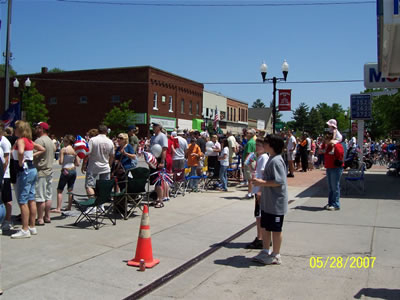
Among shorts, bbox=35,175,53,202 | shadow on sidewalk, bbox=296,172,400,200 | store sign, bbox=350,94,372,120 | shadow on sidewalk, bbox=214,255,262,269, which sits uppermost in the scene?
store sign, bbox=350,94,372,120

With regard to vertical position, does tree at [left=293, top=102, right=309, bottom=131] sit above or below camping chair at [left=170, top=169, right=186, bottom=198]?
above

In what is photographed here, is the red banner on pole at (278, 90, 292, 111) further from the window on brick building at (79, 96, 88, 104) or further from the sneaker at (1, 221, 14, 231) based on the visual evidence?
the window on brick building at (79, 96, 88, 104)

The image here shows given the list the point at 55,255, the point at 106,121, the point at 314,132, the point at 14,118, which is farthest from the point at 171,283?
the point at 314,132

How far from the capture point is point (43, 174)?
24.3 feet

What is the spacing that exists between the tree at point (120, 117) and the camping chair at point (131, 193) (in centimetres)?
2994

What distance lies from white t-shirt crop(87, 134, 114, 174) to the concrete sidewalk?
3.79 feet

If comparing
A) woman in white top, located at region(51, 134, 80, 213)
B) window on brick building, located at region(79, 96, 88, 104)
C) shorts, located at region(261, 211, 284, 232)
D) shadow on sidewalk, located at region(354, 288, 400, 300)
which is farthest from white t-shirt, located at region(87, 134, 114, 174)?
window on brick building, located at region(79, 96, 88, 104)

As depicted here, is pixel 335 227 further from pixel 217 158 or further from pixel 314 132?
pixel 314 132

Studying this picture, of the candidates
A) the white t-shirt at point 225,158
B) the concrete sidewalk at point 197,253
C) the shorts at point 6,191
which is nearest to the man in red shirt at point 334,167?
the concrete sidewalk at point 197,253

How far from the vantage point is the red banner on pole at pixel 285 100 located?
56.5ft

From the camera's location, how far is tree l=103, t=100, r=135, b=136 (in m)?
37.6

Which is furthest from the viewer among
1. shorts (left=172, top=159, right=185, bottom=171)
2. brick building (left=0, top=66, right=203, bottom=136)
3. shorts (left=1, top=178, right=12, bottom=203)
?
brick building (left=0, top=66, right=203, bottom=136)

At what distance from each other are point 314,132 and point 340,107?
2383 inches

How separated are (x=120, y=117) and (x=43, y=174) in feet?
101
